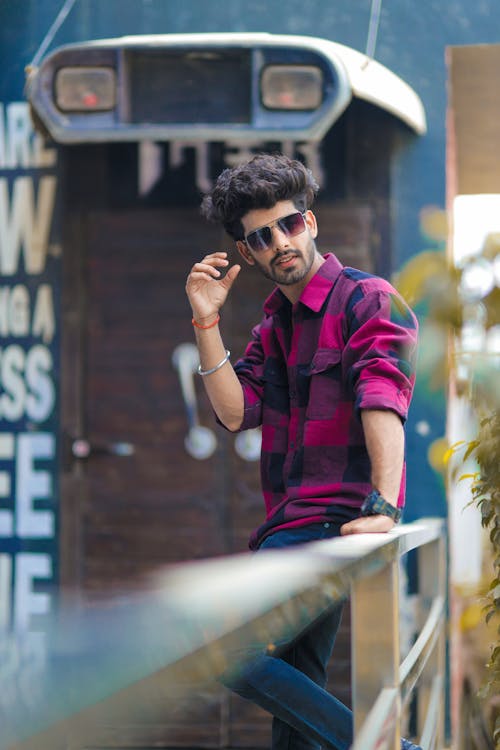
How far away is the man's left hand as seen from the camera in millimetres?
2057

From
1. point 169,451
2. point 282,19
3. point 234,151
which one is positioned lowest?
point 169,451

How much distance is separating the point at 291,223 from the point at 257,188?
10 cm

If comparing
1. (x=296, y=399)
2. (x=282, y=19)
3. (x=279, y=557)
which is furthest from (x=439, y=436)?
(x=279, y=557)

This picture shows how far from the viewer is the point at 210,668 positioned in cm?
76

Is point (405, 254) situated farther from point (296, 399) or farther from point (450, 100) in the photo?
point (296, 399)

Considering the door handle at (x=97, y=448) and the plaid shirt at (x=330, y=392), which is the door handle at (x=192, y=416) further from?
the plaid shirt at (x=330, y=392)

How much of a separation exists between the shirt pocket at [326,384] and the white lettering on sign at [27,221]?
2.87m

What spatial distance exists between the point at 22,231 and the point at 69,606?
4.43 m

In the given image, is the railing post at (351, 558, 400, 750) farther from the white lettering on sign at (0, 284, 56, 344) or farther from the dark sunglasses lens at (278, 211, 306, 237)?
the white lettering on sign at (0, 284, 56, 344)

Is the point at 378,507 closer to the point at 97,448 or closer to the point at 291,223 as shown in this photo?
the point at 291,223

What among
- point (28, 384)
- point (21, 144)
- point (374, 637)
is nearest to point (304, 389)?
point (374, 637)

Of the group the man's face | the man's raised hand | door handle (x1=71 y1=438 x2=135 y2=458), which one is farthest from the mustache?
door handle (x1=71 y1=438 x2=135 y2=458)

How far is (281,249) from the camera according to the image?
2422 mm

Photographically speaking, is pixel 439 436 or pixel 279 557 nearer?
pixel 279 557
